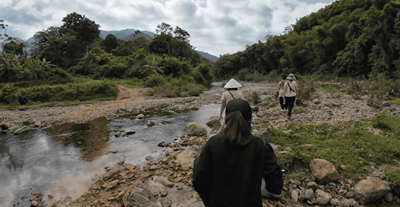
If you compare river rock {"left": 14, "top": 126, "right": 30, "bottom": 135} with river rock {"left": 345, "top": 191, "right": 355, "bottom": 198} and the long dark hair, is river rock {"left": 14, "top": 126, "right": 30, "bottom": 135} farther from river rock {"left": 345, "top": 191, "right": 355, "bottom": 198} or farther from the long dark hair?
river rock {"left": 345, "top": 191, "right": 355, "bottom": 198}

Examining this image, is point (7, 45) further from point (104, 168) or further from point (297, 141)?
point (297, 141)

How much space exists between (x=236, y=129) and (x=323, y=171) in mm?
3110

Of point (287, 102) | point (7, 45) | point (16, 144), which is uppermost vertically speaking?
point (7, 45)

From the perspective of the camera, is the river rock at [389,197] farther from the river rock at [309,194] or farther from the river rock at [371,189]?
the river rock at [309,194]

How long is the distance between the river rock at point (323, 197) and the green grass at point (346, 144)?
0.72m

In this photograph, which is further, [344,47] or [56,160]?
[344,47]

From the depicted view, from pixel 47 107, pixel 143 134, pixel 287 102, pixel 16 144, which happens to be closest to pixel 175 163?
pixel 143 134

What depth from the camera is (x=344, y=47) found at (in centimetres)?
3041

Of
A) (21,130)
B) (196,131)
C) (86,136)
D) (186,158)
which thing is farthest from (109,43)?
(186,158)

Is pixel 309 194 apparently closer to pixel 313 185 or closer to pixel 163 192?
pixel 313 185

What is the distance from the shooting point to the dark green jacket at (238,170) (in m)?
1.29

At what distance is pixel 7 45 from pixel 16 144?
36317 millimetres

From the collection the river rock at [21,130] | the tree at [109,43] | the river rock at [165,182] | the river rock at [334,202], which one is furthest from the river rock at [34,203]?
the tree at [109,43]

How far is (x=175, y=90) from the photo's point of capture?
19172 millimetres
